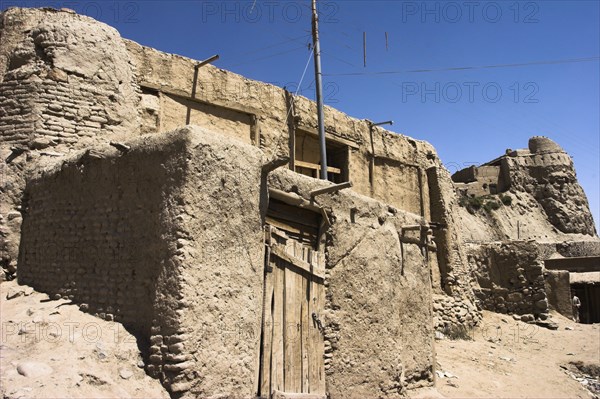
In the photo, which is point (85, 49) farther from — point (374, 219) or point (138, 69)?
point (374, 219)

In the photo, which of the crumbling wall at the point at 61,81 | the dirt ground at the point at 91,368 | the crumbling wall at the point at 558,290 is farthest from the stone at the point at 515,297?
the crumbling wall at the point at 61,81

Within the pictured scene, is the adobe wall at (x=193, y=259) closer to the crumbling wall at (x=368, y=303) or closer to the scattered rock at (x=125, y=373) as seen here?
the crumbling wall at (x=368, y=303)

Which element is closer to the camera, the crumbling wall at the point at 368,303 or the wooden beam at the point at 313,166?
the crumbling wall at the point at 368,303

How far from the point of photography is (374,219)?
7.08 metres

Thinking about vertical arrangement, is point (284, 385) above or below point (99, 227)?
below

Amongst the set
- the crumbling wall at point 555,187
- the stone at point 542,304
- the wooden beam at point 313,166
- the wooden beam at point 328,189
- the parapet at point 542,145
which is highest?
the parapet at point 542,145

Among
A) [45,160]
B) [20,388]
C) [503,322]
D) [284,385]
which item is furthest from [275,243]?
[503,322]

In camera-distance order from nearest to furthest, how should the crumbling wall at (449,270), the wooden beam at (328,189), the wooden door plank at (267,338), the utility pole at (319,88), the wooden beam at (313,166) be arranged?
the wooden door plank at (267,338)
the wooden beam at (328,189)
the utility pole at (319,88)
the wooden beam at (313,166)
the crumbling wall at (449,270)

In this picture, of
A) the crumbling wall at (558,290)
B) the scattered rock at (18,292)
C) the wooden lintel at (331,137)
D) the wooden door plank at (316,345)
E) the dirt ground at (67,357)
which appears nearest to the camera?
the dirt ground at (67,357)

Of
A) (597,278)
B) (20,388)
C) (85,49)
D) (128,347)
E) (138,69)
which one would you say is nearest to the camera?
(20,388)

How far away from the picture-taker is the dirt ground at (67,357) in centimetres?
418

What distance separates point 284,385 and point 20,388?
2617 millimetres

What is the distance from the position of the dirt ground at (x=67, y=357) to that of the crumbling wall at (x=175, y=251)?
161 millimetres

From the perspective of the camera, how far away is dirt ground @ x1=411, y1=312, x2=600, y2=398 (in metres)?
8.57
